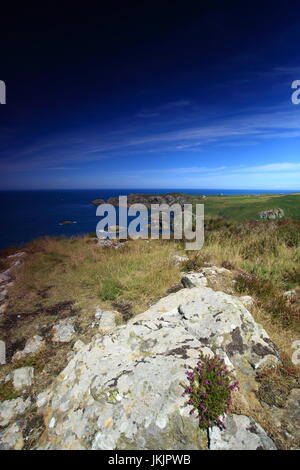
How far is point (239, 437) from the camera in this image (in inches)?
96.3

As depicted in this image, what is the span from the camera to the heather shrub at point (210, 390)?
2580 millimetres

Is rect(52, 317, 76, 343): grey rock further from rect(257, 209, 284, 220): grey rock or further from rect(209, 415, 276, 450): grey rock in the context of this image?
rect(257, 209, 284, 220): grey rock

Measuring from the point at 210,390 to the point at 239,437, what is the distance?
0.50 metres

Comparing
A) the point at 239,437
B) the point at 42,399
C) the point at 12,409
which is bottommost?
the point at 12,409

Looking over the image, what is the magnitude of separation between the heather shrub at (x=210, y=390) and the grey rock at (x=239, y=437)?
0.26ft

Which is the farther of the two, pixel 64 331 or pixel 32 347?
pixel 64 331

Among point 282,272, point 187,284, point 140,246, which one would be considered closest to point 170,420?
point 187,284

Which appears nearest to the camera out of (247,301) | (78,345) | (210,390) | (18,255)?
(210,390)

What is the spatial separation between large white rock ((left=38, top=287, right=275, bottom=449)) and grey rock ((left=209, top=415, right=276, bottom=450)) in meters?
0.18

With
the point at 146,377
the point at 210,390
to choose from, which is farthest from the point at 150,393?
the point at 210,390

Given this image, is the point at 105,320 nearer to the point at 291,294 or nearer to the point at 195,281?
the point at 195,281

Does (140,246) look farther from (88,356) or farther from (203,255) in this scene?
(88,356)

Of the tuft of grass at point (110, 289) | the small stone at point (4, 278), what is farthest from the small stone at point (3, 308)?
the tuft of grass at point (110, 289)

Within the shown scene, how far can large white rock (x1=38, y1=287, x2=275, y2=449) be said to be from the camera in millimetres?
2516
